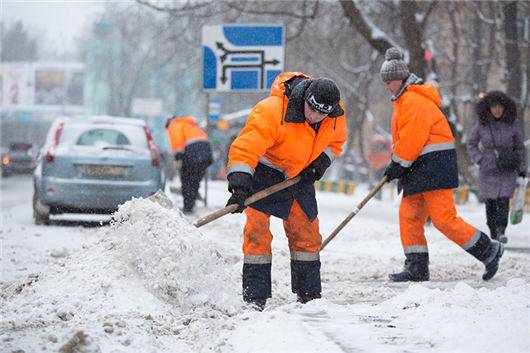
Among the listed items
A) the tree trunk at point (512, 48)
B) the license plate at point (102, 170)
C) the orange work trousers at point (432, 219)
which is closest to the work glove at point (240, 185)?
the orange work trousers at point (432, 219)

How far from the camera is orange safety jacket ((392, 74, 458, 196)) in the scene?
27.1 feet

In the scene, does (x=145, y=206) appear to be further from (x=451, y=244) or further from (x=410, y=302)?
(x=451, y=244)

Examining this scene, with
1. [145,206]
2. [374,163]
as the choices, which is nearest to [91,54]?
[374,163]

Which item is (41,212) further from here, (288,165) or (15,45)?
(15,45)

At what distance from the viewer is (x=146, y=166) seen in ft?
47.5

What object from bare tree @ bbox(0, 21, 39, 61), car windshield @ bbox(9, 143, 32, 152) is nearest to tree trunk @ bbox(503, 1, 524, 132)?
car windshield @ bbox(9, 143, 32, 152)

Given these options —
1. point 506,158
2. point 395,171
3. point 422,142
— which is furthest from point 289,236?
point 506,158

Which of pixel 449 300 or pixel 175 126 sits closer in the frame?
pixel 449 300

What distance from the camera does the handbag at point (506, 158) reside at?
434 inches

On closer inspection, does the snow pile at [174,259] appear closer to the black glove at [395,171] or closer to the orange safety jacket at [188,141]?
the black glove at [395,171]

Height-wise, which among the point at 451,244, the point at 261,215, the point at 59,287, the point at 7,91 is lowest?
the point at 7,91

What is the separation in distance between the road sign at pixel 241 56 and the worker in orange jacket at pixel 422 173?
682 cm

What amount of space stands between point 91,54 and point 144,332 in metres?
90.9

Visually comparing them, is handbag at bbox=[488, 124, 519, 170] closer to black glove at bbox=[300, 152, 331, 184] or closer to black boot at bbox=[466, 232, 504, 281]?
black boot at bbox=[466, 232, 504, 281]
